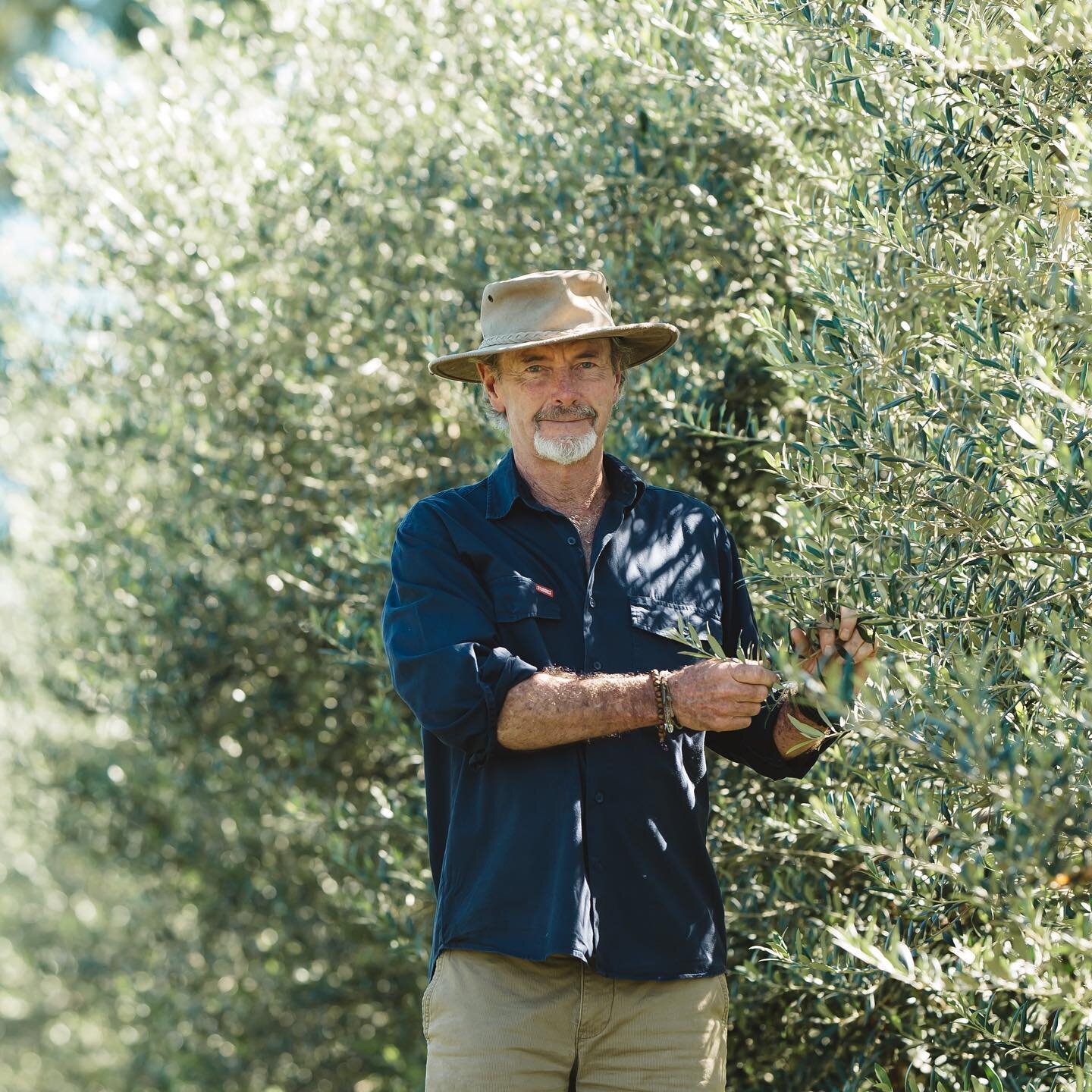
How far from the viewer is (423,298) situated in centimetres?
634

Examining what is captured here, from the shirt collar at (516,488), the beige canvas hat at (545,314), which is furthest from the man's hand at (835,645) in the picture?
the beige canvas hat at (545,314)

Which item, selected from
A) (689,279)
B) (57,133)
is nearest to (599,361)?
(689,279)

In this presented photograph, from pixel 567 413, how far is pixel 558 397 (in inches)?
2.2

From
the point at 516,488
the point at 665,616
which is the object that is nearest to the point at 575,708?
the point at 665,616

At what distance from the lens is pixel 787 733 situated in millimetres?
3488

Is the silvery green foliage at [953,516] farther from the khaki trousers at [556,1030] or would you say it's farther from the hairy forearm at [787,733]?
the khaki trousers at [556,1030]

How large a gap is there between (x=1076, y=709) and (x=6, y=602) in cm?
841

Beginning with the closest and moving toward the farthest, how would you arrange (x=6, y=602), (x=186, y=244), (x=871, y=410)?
(x=871, y=410) → (x=186, y=244) → (x=6, y=602)

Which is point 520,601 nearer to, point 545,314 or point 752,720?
point 752,720

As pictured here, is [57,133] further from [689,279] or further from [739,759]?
[739,759]

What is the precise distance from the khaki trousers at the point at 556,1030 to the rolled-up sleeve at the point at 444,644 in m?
0.50

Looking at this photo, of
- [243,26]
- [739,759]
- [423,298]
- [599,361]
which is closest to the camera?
[739,759]

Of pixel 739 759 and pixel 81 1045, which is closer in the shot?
pixel 739 759

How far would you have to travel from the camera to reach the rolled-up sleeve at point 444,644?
130 inches
